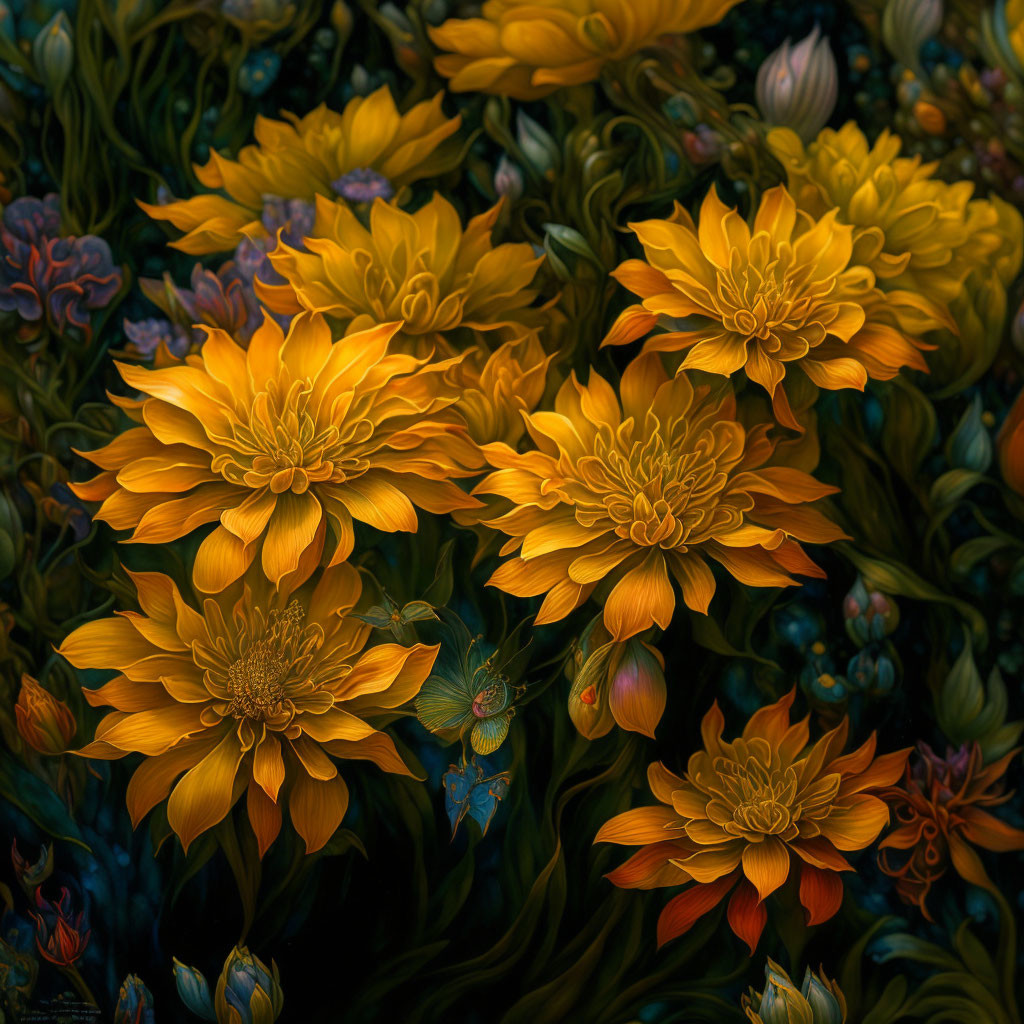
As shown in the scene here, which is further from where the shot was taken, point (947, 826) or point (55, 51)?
point (55, 51)

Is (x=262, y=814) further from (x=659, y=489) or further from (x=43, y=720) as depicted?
(x=659, y=489)

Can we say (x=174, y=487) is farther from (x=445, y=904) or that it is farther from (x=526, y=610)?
(x=445, y=904)

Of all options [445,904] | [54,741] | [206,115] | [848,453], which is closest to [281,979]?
[445,904]

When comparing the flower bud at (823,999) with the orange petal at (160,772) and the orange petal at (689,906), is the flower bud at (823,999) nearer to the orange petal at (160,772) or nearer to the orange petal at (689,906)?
the orange petal at (689,906)

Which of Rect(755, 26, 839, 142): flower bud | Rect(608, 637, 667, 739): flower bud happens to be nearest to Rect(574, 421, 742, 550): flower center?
Rect(608, 637, 667, 739): flower bud

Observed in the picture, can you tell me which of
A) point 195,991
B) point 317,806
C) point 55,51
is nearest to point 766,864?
point 317,806
